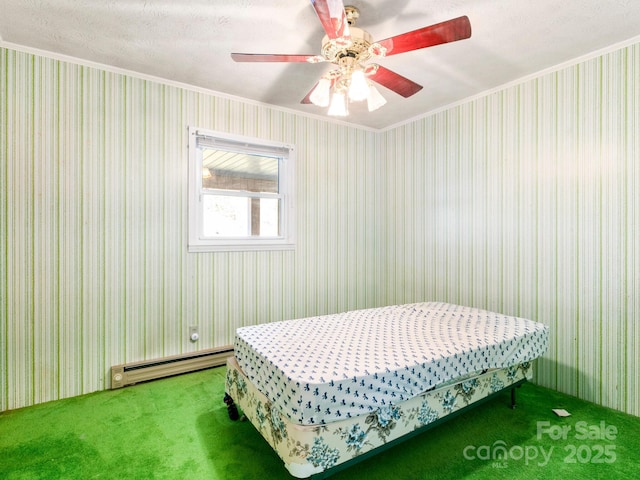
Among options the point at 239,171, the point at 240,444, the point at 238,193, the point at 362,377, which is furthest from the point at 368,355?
the point at 239,171

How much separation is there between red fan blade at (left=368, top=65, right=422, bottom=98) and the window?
1506mm

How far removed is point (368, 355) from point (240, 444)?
910mm

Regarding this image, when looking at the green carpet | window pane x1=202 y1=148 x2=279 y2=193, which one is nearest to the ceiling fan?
window pane x1=202 y1=148 x2=279 y2=193

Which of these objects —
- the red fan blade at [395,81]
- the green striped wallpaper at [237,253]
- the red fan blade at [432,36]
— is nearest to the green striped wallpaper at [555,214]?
the green striped wallpaper at [237,253]

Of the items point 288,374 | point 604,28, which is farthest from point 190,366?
point 604,28

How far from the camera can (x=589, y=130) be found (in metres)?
2.42

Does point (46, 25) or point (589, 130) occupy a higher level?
point (46, 25)

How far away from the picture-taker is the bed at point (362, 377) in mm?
1418

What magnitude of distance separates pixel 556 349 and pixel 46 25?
430 cm

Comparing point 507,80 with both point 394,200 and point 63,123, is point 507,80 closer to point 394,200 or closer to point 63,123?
point 394,200

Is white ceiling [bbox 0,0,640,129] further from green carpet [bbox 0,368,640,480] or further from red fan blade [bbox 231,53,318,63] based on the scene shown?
green carpet [bbox 0,368,640,480]

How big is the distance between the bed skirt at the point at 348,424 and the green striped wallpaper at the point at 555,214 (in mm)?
927

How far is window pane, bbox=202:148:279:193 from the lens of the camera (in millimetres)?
3129

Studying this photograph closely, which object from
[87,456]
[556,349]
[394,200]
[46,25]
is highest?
[46,25]
